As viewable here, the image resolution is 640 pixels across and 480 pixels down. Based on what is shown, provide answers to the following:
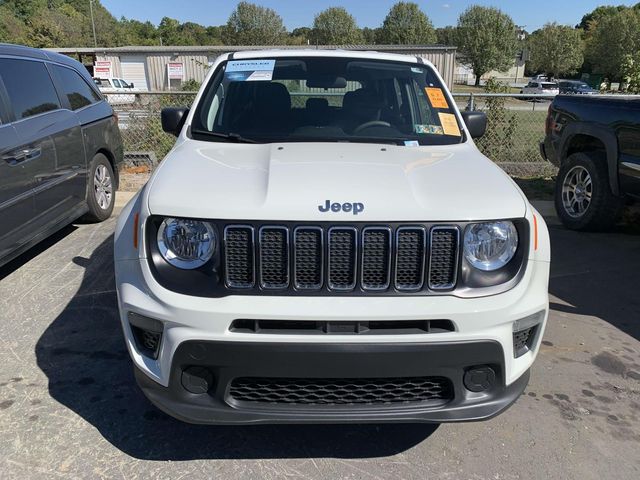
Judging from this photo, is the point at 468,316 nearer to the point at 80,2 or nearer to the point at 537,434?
the point at 537,434

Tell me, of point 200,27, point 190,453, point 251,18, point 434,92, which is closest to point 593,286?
point 434,92

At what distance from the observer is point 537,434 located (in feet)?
9.16

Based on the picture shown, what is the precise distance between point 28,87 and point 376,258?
4.12 m

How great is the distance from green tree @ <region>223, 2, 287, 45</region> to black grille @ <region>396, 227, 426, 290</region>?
7587 centimetres

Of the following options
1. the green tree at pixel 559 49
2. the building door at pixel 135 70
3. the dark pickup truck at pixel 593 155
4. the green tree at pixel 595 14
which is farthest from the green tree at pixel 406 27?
the dark pickup truck at pixel 593 155

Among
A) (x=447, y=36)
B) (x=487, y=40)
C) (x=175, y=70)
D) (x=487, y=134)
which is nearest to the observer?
(x=487, y=134)

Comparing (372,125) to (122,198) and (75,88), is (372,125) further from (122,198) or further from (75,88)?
(122,198)

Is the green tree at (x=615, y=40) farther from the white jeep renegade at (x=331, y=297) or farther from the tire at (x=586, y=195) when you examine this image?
the white jeep renegade at (x=331, y=297)

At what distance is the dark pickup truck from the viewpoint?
524 centimetres

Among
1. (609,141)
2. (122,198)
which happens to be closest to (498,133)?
(609,141)

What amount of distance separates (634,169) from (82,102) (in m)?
5.68

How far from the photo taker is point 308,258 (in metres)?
2.23

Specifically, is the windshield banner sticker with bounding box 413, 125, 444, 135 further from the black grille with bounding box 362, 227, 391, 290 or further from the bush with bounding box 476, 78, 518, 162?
the bush with bounding box 476, 78, 518, 162

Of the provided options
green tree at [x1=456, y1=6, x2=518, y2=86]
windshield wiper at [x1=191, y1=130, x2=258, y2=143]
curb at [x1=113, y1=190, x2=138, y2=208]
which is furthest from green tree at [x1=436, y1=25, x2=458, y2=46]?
windshield wiper at [x1=191, y1=130, x2=258, y2=143]
